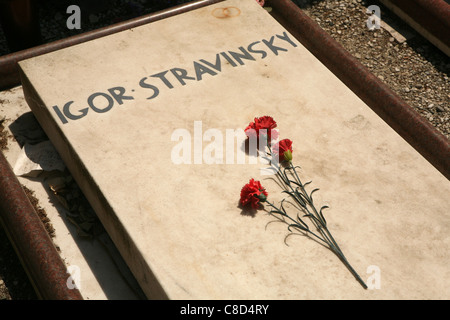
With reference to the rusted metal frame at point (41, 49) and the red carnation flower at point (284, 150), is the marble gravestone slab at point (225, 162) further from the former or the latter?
the rusted metal frame at point (41, 49)

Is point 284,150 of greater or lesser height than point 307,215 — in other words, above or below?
above

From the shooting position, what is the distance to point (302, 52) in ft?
12.2

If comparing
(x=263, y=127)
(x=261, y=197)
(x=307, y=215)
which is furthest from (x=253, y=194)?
(x=263, y=127)

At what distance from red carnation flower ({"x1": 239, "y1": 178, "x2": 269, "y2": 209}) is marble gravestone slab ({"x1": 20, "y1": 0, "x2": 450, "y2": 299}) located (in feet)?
0.22

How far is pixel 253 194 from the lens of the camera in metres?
2.80

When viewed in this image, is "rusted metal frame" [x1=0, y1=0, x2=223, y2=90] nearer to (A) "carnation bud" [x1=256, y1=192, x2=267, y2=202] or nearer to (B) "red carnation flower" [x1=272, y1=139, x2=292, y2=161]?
(B) "red carnation flower" [x1=272, y1=139, x2=292, y2=161]

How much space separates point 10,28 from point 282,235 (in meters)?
2.53

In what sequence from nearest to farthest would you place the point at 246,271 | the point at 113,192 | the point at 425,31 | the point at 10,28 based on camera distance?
the point at 246,271, the point at 113,192, the point at 10,28, the point at 425,31

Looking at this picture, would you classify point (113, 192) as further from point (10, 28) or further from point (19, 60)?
point (10, 28)

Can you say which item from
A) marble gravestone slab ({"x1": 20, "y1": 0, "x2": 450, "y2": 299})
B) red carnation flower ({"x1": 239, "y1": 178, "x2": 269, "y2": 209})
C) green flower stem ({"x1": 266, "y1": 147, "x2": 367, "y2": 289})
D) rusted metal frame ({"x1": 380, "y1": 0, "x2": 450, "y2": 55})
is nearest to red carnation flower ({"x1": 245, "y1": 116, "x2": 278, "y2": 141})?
marble gravestone slab ({"x1": 20, "y1": 0, "x2": 450, "y2": 299})

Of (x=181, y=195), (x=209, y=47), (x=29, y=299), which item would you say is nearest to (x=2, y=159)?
(x=29, y=299)

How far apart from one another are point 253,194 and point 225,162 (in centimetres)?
34

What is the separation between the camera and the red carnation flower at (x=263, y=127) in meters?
3.12

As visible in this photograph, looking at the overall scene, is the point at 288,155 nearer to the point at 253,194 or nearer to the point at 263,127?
the point at 263,127
